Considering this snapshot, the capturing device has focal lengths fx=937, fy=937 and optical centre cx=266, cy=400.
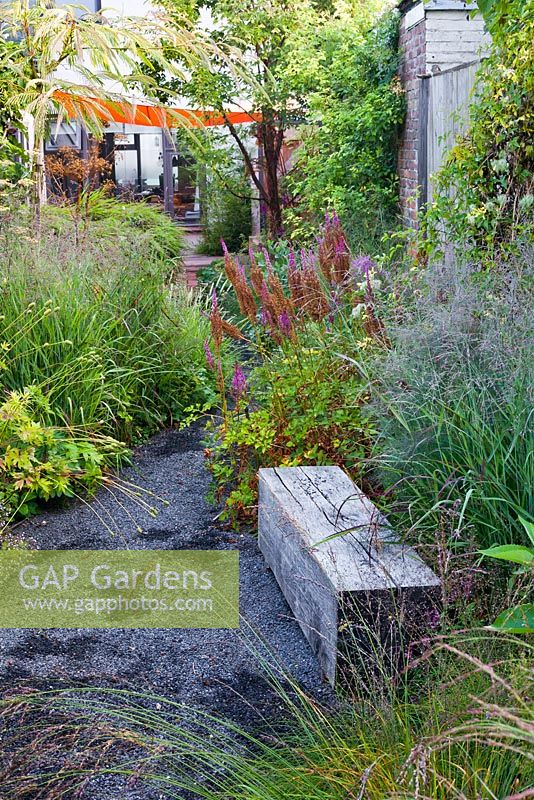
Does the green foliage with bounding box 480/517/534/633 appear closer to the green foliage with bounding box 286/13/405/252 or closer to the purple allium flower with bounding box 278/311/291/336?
the purple allium flower with bounding box 278/311/291/336

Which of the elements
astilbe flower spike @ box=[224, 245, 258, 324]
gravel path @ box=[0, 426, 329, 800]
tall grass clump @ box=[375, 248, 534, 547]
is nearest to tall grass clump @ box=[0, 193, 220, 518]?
gravel path @ box=[0, 426, 329, 800]

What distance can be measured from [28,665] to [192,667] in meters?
0.57

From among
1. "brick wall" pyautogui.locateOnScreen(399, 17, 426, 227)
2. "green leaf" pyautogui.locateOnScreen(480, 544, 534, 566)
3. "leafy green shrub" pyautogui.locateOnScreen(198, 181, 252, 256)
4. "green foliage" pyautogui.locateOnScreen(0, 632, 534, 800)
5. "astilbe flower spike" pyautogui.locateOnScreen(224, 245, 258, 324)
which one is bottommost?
"green foliage" pyautogui.locateOnScreen(0, 632, 534, 800)

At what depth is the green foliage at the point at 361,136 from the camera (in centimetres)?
895

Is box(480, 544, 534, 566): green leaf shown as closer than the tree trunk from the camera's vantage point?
Yes

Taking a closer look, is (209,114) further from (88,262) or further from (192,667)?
(192,667)

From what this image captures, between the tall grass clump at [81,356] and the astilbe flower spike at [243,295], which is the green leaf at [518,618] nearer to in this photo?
the tall grass clump at [81,356]

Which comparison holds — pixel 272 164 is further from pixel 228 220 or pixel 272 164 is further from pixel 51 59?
pixel 51 59

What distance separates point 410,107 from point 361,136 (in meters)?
0.64

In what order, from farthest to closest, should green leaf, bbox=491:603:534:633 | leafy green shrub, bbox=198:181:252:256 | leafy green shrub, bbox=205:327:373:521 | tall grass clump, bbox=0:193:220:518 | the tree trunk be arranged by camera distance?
leafy green shrub, bbox=198:181:252:256 < the tree trunk < tall grass clump, bbox=0:193:220:518 < leafy green shrub, bbox=205:327:373:521 < green leaf, bbox=491:603:534:633

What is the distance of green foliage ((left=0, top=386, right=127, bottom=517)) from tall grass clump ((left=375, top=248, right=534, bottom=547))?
1554mm

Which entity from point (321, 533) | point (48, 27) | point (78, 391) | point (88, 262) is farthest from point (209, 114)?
point (321, 533)

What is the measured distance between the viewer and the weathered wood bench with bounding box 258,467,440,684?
2830 mm

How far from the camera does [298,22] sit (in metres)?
12.1
